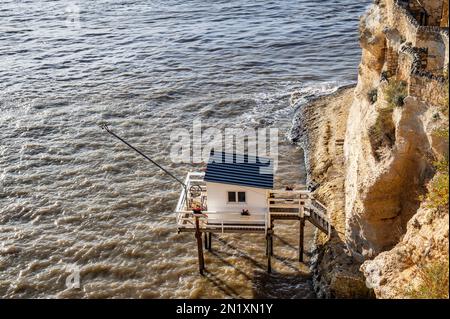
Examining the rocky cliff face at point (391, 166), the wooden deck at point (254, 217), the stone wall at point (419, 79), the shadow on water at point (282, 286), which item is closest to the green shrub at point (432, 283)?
the rocky cliff face at point (391, 166)

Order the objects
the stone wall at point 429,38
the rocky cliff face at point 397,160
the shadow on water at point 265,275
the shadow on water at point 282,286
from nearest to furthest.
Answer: the rocky cliff face at point 397,160 → the stone wall at point 429,38 → the shadow on water at point 282,286 → the shadow on water at point 265,275

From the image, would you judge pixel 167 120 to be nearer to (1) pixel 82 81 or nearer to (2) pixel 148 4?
(1) pixel 82 81

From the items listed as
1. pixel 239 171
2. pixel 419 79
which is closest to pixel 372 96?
pixel 419 79

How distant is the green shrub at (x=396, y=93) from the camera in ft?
77.6

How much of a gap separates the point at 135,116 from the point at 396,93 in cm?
2780

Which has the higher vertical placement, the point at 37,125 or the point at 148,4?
the point at 148,4

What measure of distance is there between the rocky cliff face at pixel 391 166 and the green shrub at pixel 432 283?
452 mm

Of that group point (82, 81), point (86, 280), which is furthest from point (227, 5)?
point (86, 280)

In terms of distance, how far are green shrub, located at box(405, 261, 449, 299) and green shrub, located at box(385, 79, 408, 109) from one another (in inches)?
311

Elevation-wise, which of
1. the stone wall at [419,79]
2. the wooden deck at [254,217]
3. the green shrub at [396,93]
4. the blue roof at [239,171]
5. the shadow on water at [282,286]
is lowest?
the shadow on water at [282,286]

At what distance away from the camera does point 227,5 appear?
255 feet

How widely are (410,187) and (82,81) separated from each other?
39.4 m

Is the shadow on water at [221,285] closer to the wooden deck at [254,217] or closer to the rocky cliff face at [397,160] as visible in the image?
the wooden deck at [254,217]

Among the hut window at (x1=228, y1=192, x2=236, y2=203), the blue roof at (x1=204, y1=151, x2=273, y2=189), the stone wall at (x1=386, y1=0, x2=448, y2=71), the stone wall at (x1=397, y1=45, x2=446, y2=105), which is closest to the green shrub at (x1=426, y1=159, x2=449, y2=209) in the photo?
the stone wall at (x1=397, y1=45, x2=446, y2=105)
